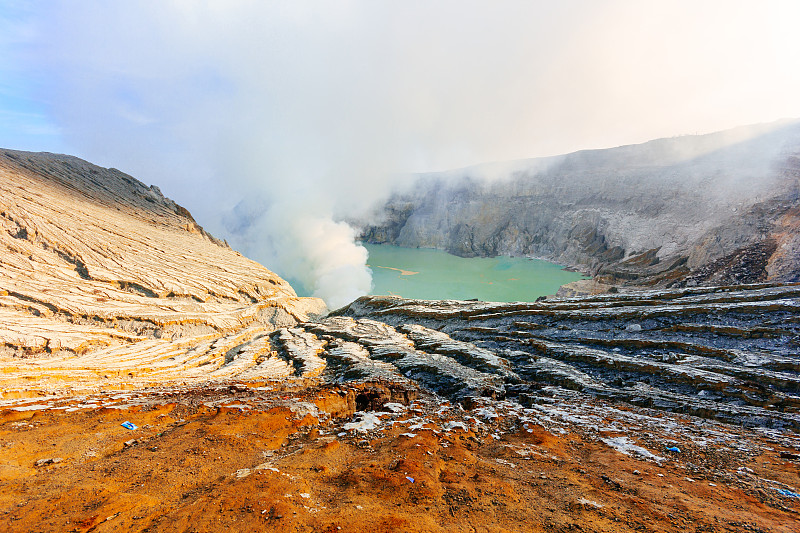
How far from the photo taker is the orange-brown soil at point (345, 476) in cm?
380

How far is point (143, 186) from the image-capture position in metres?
38.7

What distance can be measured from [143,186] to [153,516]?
46265 mm

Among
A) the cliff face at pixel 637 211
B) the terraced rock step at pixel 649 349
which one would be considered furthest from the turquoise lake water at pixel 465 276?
the terraced rock step at pixel 649 349

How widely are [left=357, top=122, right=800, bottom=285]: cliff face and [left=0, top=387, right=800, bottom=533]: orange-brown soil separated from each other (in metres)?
26.9

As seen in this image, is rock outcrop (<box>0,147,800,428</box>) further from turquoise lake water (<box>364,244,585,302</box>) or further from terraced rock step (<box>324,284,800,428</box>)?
turquoise lake water (<box>364,244,585,302</box>)

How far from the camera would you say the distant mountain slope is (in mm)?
14359

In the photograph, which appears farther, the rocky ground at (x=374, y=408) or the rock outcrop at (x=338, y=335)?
the rock outcrop at (x=338, y=335)

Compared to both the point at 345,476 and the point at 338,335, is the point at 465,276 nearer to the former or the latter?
the point at 338,335

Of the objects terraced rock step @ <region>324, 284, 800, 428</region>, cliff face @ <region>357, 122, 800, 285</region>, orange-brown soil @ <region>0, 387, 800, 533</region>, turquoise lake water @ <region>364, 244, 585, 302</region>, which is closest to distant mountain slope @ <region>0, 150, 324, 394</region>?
orange-brown soil @ <region>0, 387, 800, 533</region>

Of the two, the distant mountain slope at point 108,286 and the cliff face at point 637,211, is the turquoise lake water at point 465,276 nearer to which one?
the cliff face at point 637,211

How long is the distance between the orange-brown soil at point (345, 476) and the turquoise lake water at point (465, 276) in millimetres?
41684

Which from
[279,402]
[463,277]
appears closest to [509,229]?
[463,277]

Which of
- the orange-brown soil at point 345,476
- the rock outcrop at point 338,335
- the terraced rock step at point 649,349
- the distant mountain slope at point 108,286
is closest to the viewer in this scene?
the orange-brown soil at point 345,476

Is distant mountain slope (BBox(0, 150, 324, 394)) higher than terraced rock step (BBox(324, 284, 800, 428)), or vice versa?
distant mountain slope (BBox(0, 150, 324, 394))
